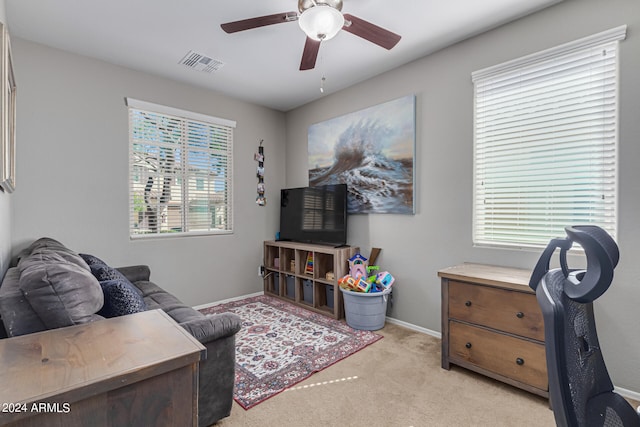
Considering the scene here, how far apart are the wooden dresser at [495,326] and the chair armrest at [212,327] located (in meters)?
1.55

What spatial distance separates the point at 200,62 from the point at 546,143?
3.15 metres

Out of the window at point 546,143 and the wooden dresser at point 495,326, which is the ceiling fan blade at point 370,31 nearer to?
the window at point 546,143

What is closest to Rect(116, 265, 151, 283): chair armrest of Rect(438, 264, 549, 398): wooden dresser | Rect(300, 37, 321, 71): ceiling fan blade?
Rect(300, 37, 321, 71): ceiling fan blade

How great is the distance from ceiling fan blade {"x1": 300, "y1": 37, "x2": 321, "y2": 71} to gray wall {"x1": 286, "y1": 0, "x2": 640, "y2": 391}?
1176 mm

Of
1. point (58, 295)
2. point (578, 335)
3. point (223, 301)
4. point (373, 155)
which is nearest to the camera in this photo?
A: point (578, 335)

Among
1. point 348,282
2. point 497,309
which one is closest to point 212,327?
point 348,282

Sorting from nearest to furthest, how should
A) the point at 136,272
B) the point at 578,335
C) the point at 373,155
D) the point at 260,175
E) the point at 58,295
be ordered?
the point at 578,335
the point at 58,295
the point at 136,272
the point at 373,155
the point at 260,175

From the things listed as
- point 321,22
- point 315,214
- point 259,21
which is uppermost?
point 259,21

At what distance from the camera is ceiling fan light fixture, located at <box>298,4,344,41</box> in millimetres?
1734

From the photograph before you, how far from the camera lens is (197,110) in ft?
12.0

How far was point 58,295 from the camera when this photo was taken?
120cm

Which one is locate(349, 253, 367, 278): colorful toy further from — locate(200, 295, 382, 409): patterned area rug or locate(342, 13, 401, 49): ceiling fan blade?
locate(342, 13, 401, 49): ceiling fan blade

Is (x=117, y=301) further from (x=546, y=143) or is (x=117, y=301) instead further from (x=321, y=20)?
(x=546, y=143)

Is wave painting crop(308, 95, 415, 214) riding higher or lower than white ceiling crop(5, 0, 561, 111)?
lower
